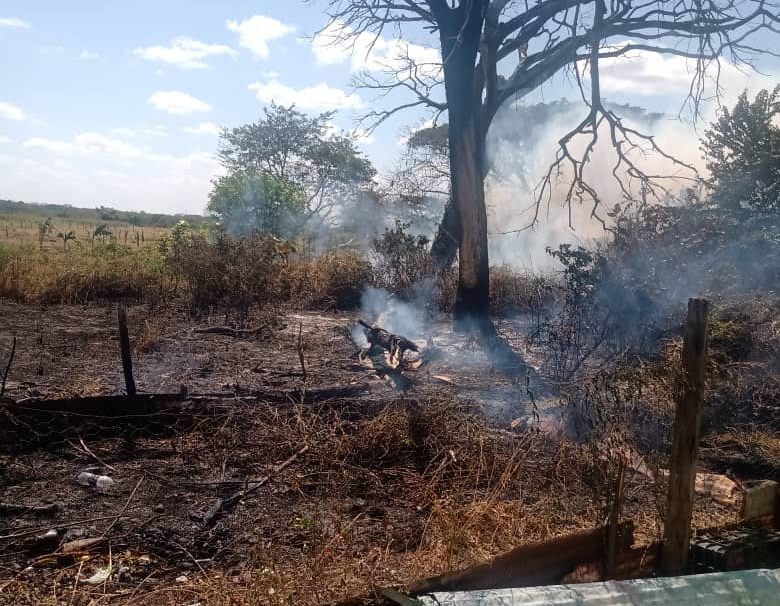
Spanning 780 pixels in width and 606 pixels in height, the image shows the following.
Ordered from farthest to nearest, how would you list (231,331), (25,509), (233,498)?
(231,331) → (233,498) → (25,509)

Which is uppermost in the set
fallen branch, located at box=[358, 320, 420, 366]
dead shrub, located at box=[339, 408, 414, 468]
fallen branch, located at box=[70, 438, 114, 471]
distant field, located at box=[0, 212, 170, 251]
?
distant field, located at box=[0, 212, 170, 251]

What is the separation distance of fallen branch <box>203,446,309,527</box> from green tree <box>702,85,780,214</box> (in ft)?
31.8

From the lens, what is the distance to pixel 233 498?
14.9 feet

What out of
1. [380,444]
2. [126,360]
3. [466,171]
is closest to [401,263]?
[466,171]

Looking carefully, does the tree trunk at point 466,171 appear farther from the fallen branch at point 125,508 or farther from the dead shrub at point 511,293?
the fallen branch at point 125,508

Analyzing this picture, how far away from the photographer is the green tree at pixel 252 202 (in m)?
17.8

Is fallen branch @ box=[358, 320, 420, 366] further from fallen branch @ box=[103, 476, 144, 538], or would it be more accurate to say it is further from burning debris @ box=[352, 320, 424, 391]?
fallen branch @ box=[103, 476, 144, 538]

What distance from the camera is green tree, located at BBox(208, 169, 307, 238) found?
58.2ft

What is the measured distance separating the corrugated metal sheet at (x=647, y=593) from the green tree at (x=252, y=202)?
621 inches

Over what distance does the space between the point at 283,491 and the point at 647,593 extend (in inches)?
111

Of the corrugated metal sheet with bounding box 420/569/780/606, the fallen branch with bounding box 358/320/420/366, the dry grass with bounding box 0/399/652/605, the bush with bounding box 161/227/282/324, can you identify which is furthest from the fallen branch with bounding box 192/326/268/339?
the corrugated metal sheet with bounding box 420/569/780/606

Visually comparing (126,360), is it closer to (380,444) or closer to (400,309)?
(380,444)

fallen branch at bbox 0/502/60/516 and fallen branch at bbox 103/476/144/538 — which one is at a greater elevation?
fallen branch at bbox 103/476/144/538

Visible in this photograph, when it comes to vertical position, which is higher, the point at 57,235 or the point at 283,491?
the point at 57,235
